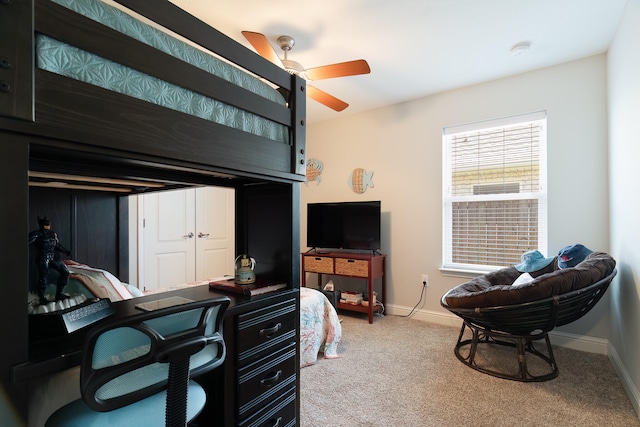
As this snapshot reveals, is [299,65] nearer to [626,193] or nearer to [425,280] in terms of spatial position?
[626,193]

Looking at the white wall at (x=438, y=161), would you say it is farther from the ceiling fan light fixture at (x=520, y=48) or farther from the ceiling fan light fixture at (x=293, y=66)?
the ceiling fan light fixture at (x=293, y=66)

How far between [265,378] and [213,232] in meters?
3.65

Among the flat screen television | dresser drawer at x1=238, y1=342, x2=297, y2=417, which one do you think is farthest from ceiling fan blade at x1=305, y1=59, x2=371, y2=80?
dresser drawer at x1=238, y1=342, x2=297, y2=417

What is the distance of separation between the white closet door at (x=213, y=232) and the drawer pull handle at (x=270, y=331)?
323cm

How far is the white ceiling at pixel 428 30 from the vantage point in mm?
2080

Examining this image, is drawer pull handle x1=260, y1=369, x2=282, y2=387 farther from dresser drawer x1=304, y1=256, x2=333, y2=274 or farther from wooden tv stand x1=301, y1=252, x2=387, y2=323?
dresser drawer x1=304, y1=256, x2=333, y2=274

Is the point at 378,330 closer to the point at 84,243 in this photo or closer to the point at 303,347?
the point at 303,347

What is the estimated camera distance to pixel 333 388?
7.05 feet

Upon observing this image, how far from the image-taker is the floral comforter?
246 cm

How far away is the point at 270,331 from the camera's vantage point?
124 cm

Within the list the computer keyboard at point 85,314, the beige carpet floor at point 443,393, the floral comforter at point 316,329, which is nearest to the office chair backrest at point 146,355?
the computer keyboard at point 85,314

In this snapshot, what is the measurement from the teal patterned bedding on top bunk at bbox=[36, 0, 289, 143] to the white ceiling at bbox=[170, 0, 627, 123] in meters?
1.34

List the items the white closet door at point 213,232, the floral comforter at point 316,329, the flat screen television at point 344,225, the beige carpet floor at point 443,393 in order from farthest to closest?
the white closet door at point 213,232 < the flat screen television at point 344,225 < the floral comforter at point 316,329 < the beige carpet floor at point 443,393

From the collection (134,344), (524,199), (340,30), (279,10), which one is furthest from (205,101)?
(524,199)
